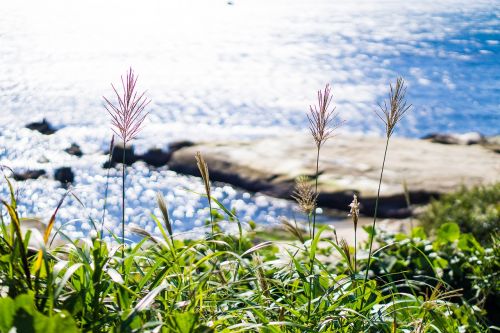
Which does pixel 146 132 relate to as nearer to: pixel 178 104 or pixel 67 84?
pixel 178 104

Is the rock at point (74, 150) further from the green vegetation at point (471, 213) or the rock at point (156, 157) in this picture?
the green vegetation at point (471, 213)

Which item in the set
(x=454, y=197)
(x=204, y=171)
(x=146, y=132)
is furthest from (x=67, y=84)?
(x=204, y=171)

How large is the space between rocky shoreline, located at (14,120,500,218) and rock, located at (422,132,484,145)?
0.04 meters

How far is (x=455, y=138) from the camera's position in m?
9.10

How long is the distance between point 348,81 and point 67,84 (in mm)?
4487

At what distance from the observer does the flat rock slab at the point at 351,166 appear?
23.6 ft

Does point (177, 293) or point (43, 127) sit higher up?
point (177, 293)

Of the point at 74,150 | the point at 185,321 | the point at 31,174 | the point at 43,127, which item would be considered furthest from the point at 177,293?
the point at 43,127

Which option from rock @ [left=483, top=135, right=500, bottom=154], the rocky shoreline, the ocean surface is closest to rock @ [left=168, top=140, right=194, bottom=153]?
the rocky shoreline

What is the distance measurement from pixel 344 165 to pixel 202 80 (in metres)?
4.52

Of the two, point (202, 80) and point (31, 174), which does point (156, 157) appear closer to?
point (31, 174)

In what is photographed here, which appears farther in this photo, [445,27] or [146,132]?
[445,27]

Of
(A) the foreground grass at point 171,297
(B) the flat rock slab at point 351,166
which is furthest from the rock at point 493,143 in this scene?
(A) the foreground grass at point 171,297

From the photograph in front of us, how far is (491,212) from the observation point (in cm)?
484
